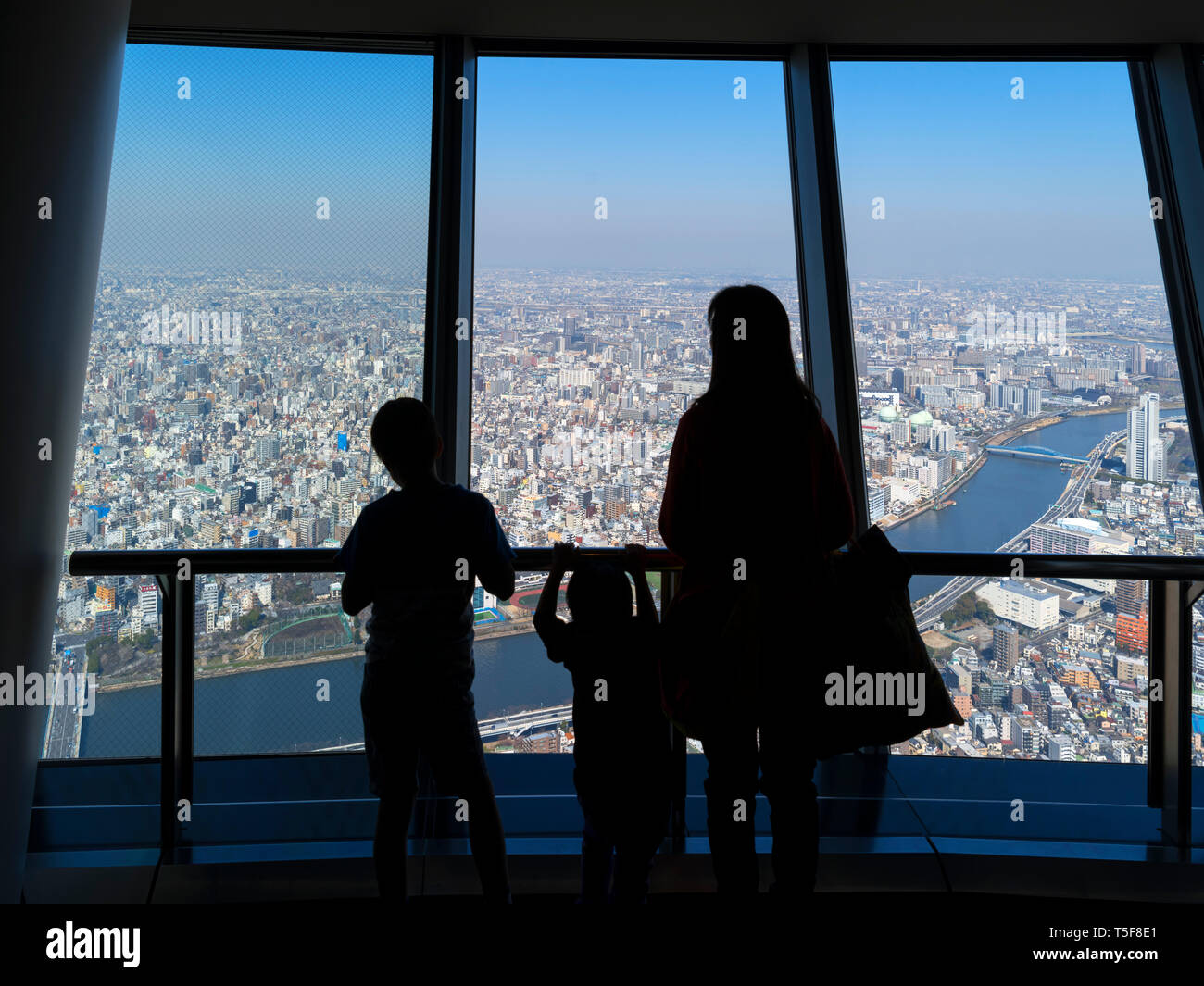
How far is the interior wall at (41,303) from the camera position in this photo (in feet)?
5.93

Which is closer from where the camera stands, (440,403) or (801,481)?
(801,481)

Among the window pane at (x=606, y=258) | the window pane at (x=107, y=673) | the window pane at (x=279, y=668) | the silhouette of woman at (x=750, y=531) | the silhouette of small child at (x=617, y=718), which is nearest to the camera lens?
the silhouette of woman at (x=750, y=531)

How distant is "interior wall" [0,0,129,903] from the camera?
1808mm

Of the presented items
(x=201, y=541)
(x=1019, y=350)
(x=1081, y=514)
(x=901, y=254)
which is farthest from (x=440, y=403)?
(x=1081, y=514)

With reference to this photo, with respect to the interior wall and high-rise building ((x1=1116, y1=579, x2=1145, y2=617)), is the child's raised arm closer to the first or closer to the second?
the interior wall

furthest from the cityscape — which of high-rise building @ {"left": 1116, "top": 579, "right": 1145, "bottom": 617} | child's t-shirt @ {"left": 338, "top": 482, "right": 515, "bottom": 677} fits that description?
child's t-shirt @ {"left": 338, "top": 482, "right": 515, "bottom": 677}

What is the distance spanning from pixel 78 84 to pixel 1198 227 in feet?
12.6

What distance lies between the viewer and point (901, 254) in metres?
3.28

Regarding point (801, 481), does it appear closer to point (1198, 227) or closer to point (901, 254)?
point (901, 254)

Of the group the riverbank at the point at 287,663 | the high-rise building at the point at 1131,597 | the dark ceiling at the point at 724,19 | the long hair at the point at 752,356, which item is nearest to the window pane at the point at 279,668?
the riverbank at the point at 287,663

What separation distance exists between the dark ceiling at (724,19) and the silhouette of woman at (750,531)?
1.98m

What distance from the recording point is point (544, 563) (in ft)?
6.72

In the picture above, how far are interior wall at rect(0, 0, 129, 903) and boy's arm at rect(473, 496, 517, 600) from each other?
1090mm

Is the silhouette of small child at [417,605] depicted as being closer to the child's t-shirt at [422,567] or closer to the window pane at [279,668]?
the child's t-shirt at [422,567]
